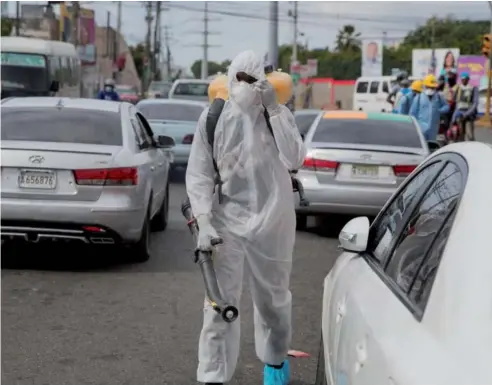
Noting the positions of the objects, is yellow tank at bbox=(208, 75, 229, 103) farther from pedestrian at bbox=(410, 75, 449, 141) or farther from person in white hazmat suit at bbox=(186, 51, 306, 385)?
pedestrian at bbox=(410, 75, 449, 141)

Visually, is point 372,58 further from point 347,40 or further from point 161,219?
point 161,219

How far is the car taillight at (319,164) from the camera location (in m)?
10.5

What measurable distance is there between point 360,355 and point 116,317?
14.2 feet

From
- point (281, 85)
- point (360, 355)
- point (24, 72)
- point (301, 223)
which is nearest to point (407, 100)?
point (301, 223)

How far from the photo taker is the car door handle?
8.82 feet

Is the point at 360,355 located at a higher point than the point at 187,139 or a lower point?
higher

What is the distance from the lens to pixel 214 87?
5055 millimetres

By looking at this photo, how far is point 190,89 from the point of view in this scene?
31062mm

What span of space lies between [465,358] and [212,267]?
2.41m

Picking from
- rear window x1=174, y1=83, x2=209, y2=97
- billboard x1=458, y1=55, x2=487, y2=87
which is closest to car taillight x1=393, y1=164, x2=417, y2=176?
rear window x1=174, y1=83, x2=209, y2=97

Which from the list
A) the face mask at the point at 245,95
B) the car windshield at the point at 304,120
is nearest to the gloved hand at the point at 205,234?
the face mask at the point at 245,95

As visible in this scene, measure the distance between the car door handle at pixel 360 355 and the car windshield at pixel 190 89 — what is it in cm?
2828

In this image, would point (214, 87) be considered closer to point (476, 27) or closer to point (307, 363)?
point (307, 363)

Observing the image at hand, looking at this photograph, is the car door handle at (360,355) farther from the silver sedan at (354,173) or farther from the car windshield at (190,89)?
the car windshield at (190,89)
